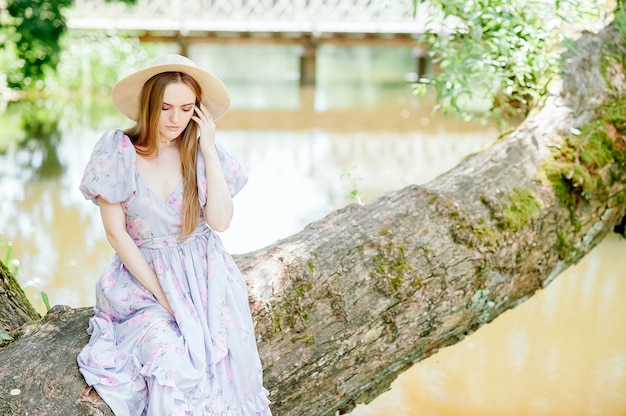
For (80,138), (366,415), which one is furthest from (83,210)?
(366,415)

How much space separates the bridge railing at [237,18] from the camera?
41.7 feet

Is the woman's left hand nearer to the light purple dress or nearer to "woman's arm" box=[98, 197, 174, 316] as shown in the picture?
the light purple dress

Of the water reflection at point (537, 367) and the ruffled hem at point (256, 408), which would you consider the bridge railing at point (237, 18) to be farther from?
the ruffled hem at point (256, 408)

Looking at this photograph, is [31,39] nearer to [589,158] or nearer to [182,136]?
[589,158]

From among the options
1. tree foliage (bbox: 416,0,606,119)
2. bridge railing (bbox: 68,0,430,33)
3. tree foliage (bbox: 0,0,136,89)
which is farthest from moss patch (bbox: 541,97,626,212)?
bridge railing (bbox: 68,0,430,33)

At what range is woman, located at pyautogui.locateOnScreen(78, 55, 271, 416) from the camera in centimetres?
220

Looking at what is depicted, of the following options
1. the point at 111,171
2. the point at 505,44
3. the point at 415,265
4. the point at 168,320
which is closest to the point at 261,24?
the point at 505,44

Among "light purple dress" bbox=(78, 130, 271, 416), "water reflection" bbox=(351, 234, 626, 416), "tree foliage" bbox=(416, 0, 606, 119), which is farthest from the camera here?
"water reflection" bbox=(351, 234, 626, 416)

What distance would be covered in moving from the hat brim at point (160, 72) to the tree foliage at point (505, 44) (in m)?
1.51

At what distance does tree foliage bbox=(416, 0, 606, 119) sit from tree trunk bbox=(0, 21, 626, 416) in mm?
153

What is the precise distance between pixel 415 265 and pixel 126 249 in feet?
3.39

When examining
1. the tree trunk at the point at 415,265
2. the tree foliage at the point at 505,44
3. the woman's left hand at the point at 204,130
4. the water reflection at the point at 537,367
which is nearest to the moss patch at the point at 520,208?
the tree trunk at the point at 415,265

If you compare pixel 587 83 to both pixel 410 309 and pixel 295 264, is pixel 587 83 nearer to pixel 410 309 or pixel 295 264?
pixel 410 309

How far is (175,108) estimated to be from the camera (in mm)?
2326
